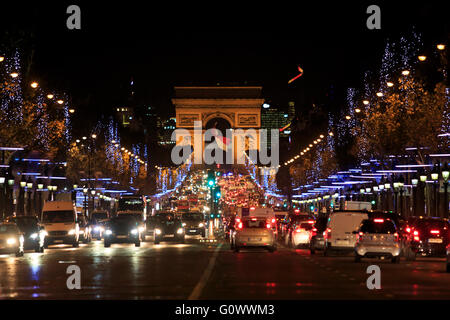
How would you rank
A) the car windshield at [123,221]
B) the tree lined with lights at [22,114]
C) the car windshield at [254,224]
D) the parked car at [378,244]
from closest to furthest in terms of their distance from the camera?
the parked car at [378,244], the car windshield at [254,224], the car windshield at [123,221], the tree lined with lights at [22,114]

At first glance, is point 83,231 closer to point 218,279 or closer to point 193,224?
point 193,224

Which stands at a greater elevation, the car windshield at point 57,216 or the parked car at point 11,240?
the car windshield at point 57,216

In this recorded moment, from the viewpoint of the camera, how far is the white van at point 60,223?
5900 cm

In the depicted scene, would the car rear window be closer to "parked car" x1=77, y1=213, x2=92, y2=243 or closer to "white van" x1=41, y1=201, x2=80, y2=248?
"white van" x1=41, y1=201, x2=80, y2=248

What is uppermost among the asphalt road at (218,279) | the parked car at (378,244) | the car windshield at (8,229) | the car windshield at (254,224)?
the car windshield at (254,224)

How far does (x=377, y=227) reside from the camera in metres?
39.6

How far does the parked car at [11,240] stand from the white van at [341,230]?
1289 cm

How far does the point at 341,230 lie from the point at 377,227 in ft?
15.0

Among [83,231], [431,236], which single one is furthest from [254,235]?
[83,231]

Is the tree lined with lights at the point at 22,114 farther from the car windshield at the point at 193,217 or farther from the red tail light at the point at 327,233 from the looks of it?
the red tail light at the point at 327,233

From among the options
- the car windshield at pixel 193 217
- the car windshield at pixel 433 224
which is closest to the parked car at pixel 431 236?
the car windshield at pixel 433 224

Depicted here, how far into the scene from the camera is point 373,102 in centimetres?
7788

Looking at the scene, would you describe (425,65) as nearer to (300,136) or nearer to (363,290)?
(363,290)

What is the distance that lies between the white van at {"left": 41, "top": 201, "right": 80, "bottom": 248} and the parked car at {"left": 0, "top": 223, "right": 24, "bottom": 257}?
1274 centimetres
